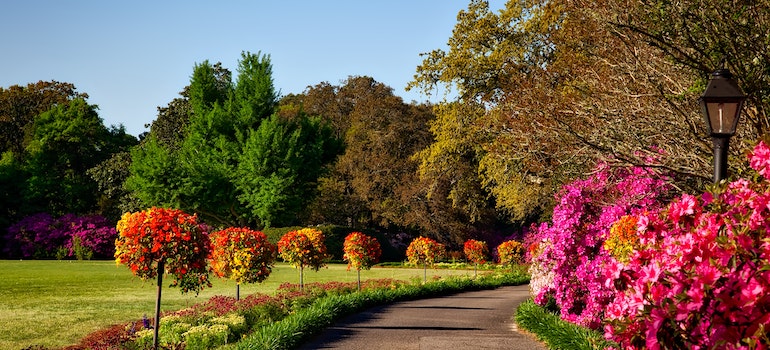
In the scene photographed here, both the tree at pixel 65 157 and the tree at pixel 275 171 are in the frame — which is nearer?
the tree at pixel 275 171

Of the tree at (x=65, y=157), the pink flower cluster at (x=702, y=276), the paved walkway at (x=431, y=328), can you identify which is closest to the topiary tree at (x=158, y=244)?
the paved walkway at (x=431, y=328)

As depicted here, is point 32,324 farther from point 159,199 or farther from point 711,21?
point 159,199

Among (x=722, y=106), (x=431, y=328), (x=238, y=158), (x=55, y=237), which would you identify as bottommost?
(x=431, y=328)

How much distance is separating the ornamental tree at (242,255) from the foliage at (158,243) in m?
5.90

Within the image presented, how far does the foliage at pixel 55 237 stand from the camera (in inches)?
1788

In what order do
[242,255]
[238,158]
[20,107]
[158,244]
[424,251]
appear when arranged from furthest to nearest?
1. [20,107]
2. [238,158]
3. [424,251]
4. [242,255]
5. [158,244]

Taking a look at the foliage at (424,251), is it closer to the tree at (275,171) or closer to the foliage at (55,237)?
the tree at (275,171)

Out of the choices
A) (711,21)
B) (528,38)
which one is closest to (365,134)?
(528,38)

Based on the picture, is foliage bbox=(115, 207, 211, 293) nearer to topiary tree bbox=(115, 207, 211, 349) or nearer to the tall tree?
topiary tree bbox=(115, 207, 211, 349)

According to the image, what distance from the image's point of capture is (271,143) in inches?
1806

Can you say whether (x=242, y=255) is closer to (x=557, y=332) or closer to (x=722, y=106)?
(x=557, y=332)

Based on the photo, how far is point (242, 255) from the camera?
17578mm

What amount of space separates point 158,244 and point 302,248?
33.8 feet

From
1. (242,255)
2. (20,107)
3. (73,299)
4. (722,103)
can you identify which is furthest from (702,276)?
(20,107)
